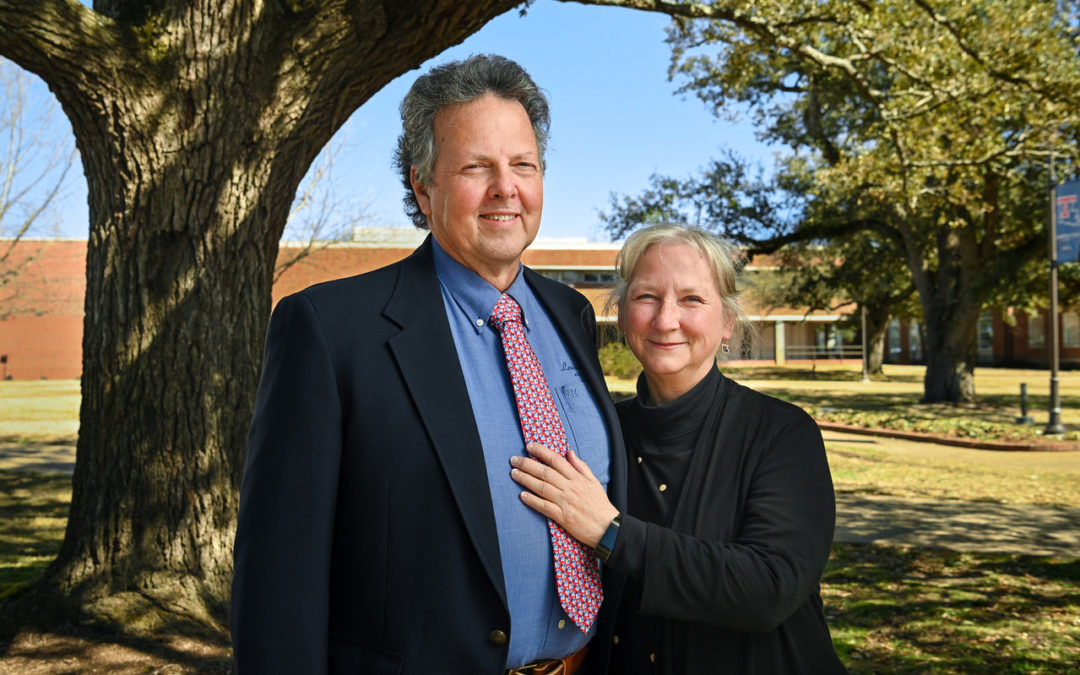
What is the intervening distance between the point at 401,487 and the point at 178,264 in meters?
3.27

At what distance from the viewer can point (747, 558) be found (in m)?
2.00

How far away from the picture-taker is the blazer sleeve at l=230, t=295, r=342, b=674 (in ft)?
5.73

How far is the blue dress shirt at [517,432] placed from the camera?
1.94 meters

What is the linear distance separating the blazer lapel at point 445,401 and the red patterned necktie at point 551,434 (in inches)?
6.3

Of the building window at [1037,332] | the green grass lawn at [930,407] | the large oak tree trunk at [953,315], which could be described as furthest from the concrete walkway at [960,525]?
the building window at [1037,332]

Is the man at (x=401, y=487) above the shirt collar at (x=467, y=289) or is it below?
below

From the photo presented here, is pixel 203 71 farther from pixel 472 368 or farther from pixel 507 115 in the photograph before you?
pixel 472 368

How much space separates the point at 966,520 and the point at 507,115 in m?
7.72

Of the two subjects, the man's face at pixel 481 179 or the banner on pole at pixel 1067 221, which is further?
the banner on pole at pixel 1067 221

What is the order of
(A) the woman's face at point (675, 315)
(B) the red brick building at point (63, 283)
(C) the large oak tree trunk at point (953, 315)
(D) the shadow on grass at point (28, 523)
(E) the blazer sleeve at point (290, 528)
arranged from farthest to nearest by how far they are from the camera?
(B) the red brick building at point (63, 283), (C) the large oak tree trunk at point (953, 315), (D) the shadow on grass at point (28, 523), (A) the woman's face at point (675, 315), (E) the blazer sleeve at point (290, 528)

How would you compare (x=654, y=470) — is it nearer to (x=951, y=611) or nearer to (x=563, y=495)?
(x=563, y=495)

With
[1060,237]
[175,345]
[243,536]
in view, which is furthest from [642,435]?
[1060,237]

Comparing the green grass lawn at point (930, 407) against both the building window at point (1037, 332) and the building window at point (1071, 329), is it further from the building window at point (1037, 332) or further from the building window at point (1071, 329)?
the building window at point (1037, 332)

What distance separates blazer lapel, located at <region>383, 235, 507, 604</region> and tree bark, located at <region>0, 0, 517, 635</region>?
2.91 meters
